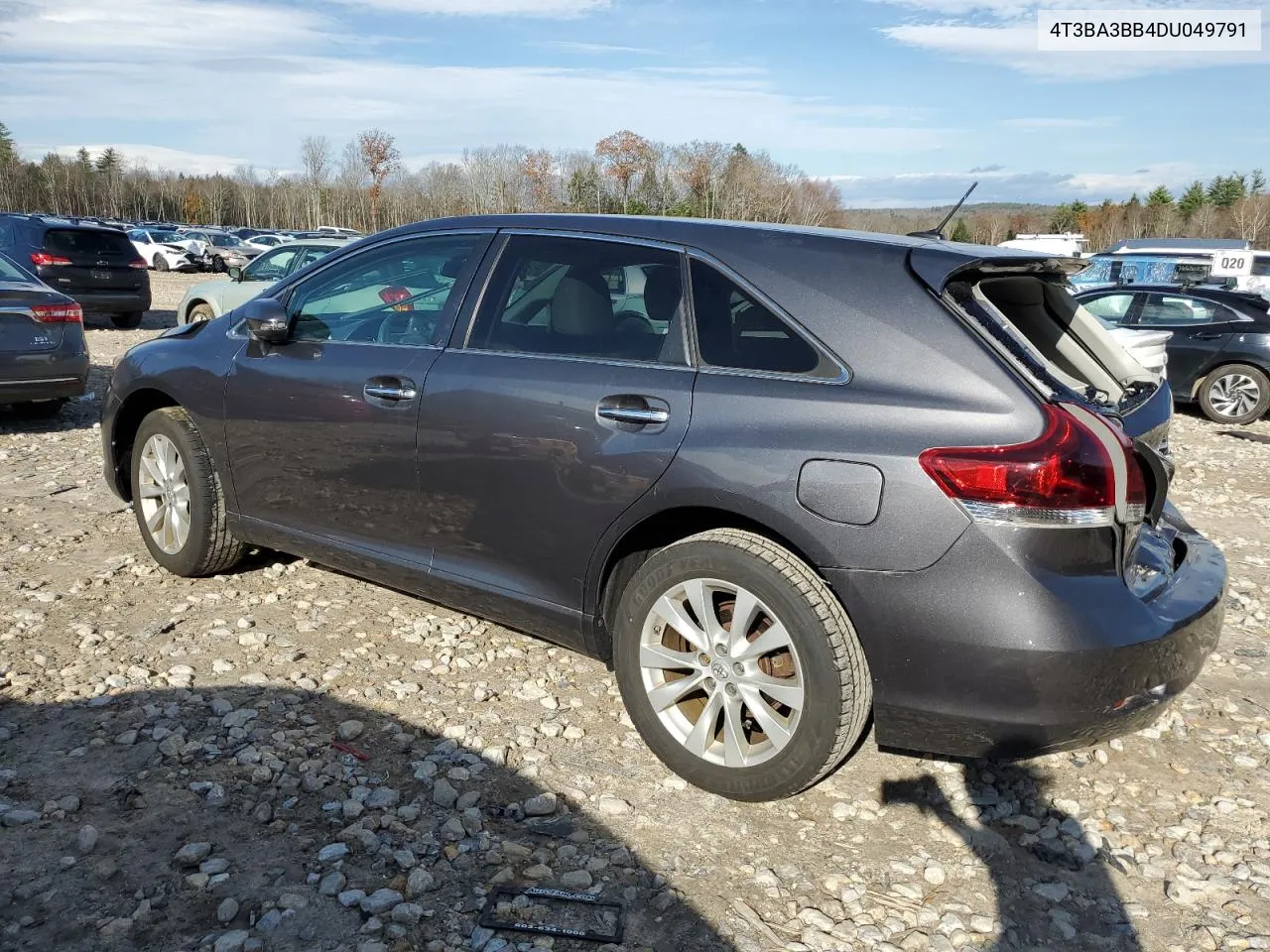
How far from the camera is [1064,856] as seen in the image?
9.96 ft

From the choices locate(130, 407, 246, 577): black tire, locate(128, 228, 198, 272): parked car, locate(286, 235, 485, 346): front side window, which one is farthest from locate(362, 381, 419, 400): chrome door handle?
locate(128, 228, 198, 272): parked car

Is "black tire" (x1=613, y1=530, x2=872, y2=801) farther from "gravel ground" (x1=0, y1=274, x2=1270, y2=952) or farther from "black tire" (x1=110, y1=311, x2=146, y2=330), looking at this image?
"black tire" (x1=110, y1=311, x2=146, y2=330)

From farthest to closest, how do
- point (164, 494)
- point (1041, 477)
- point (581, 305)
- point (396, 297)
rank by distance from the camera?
point (164, 494), point (396, 297), point (581, 305), point (1041, 477)

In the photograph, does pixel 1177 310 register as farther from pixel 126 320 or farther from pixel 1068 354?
pixel 126 320

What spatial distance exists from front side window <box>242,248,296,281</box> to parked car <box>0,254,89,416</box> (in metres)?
5.52

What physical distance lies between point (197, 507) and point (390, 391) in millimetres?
1427

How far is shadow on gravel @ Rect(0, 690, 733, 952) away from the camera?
2586 millimetres

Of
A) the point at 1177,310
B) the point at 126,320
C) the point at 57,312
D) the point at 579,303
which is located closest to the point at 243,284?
the point at 126,320

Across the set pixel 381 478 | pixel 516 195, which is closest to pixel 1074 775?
pixel 381 478

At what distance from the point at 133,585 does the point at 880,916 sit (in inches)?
147

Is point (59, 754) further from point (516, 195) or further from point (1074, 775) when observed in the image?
point (516, 195)

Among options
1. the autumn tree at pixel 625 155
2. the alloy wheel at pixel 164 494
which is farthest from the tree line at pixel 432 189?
the alloy wheel at pixel 164 494

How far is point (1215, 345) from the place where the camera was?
12023mm

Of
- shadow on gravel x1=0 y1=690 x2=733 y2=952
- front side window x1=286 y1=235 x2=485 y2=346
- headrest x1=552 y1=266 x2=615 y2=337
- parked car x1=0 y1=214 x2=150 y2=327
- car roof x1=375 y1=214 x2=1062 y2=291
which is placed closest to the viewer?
shadow on gravel x1=0 y1=690 x2=733 y2=952
